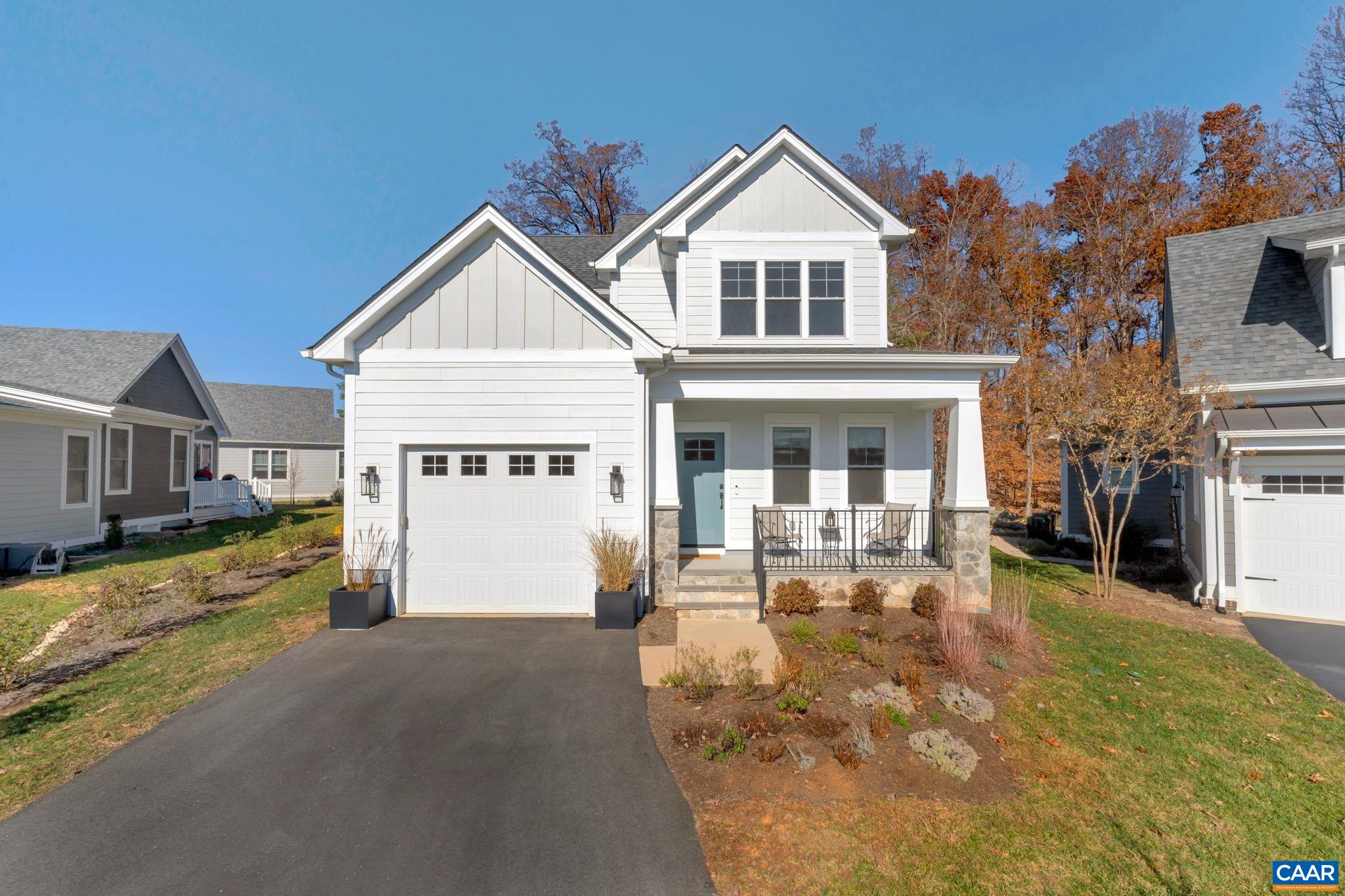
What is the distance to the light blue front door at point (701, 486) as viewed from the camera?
1024 cm

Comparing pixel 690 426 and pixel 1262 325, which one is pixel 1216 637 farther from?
pixel 690 426

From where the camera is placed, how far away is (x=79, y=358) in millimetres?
16203

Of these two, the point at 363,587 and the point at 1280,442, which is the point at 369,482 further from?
the point at 1280,442

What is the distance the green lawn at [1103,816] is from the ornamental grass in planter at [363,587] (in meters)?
5.68

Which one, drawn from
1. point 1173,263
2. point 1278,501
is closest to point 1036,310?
point 1173,263

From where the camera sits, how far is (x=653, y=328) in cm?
1052

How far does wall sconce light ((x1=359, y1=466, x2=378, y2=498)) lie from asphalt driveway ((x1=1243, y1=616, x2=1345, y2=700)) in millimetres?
11597

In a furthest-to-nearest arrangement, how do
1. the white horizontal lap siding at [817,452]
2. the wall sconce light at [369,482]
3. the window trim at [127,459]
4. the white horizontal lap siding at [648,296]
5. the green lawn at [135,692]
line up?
1. the window trim at [127,459]
2. the white horizontal lap siding at [648,296]
3. the white horizontal lap siding at [817,452]
4. the wall sconce light at [369,482]
5. the green lawn at [135,692]

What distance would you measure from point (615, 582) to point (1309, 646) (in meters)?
9.21

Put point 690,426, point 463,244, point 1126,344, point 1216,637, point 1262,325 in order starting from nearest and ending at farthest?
point 1216,637 → point 463,244 → point 1262,325 → point 690,426 → point 1126,344

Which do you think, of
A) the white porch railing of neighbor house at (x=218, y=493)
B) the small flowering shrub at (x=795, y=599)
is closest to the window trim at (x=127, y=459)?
the white porch railing of neighbor house at (x=218, y=493)

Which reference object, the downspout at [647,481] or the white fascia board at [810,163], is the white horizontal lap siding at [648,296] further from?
the downspout at [647,481]

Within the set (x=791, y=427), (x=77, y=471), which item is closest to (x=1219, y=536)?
(x=791, y=427)

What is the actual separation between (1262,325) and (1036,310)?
1413 centimetres
